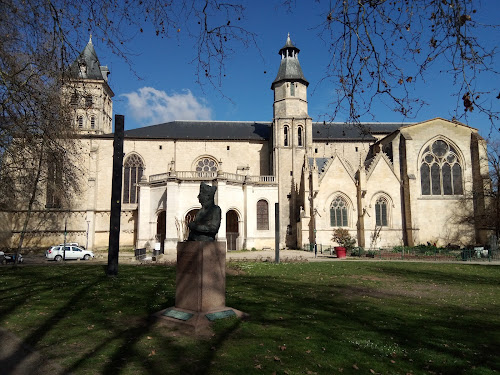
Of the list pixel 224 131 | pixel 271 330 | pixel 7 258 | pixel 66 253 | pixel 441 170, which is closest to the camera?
pixel 271 330

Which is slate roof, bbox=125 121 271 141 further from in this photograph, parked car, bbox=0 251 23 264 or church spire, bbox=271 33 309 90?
parked car, bbox=0 251 23 264

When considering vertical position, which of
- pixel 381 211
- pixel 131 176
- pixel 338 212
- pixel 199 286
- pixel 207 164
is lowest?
pixel 199 286

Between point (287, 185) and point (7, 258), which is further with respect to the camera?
point (287, 185)

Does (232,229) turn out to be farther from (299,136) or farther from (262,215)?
(299,136)

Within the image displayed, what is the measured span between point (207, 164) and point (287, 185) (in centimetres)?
1017

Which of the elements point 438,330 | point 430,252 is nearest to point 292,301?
point 438,330

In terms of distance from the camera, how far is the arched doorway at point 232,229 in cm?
3544

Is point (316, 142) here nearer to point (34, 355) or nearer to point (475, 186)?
point (475, 186)

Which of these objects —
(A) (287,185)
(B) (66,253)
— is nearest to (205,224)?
(B) (66,253)

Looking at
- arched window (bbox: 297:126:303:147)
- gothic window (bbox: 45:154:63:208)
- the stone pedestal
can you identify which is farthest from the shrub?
the stone pedestal

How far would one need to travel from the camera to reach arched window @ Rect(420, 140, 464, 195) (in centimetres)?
3694

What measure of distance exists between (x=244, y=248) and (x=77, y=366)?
28.9 meters

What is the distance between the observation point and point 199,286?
7.37m

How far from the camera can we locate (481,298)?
11234 millimetres
